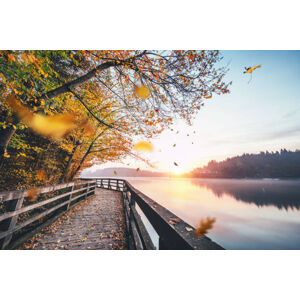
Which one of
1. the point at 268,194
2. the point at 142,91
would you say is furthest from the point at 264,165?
the point at 142,91

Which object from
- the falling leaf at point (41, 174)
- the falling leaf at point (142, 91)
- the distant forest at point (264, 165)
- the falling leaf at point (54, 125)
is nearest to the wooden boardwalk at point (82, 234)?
the falling leaf at point (41, 174)

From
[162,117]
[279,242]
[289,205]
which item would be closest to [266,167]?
[289,205]

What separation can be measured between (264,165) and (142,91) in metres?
114

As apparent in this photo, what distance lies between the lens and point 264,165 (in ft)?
274

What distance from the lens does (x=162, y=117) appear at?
15.3ft

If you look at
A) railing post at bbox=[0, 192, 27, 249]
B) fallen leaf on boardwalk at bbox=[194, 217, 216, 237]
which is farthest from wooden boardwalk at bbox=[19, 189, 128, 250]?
fallen leaf on boardwalk at bbox=[194, 217, 216, 237]

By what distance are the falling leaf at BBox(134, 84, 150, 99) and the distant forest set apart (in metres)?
102

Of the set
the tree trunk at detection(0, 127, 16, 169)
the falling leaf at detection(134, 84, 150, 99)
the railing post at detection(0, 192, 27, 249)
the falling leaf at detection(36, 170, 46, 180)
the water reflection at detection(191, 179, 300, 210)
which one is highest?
the falling leaf at detection(134, 84, 150, 99)

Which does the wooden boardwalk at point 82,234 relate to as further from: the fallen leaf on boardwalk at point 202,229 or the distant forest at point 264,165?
the distant forest at point 264,165

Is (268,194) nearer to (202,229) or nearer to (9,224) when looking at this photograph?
(202,229)

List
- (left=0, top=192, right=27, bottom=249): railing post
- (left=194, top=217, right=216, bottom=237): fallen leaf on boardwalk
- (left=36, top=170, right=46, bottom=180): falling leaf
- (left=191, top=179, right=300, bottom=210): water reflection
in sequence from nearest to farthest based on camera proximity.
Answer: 1. (left=194, top=217, right=216, bottom=237): fallen leaf on boardwalk
2. (left=0, top=192, right=27, bottom=249): railing post
3. (left=36, top=170, right=46, bottom=180): falling leaf
4. (left=191, top=179, right=300, bottom=210): water reflection

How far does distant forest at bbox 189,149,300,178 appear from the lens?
74.2m

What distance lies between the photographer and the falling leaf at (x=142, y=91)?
160 inches

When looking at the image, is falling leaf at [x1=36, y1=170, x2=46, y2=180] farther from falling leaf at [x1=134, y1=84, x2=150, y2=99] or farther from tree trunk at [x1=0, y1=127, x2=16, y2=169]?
falling leaf at [x1=134, y1=84, x2=150, y2=99]
